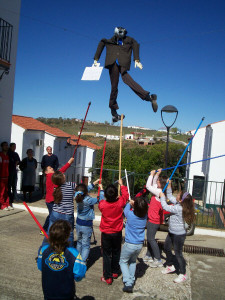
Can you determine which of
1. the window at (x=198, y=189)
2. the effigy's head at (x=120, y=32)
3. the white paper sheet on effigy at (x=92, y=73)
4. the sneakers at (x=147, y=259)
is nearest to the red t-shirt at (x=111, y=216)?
the sneakers at (x=147, y=259)

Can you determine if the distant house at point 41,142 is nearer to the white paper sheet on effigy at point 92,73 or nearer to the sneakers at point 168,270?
the sneakers at point 168,270

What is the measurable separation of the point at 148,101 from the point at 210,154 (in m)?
15.4

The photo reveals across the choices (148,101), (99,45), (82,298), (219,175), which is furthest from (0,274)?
(219,175)

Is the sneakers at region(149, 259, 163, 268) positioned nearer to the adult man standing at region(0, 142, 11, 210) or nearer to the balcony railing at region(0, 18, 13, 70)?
the adult man standing at region(0, 142, 11, 210)

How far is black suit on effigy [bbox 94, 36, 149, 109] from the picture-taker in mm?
4535

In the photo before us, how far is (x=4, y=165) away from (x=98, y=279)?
456 cm

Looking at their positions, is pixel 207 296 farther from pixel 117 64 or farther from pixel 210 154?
pixel 210 154

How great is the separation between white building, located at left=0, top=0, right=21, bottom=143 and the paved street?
394 centimetres

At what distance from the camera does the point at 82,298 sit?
12.7ft

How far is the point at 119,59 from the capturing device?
4.55m

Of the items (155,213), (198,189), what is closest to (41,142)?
(198,189)

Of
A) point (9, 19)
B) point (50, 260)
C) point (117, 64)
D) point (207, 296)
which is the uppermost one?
point (9, 19)

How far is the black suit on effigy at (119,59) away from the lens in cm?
454

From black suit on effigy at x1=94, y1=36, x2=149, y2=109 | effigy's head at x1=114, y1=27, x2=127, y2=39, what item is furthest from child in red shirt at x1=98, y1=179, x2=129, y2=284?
effigy's head at x1=114, y1=27, x2=127, y2=39
